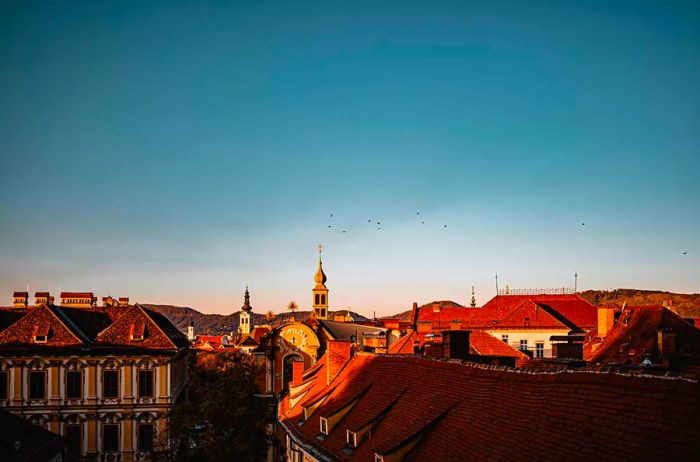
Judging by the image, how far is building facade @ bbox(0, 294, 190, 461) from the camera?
40188 mm

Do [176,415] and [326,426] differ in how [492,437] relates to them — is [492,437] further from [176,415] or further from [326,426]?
[176,415]

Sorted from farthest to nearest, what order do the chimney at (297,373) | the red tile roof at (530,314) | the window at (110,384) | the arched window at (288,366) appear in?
the red tile roof at (530,314), the arched window at (288,366), the window at (110,384), the chimney at (297,373)

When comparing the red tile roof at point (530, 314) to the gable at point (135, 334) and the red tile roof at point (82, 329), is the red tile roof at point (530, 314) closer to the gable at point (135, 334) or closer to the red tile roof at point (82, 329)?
the gable at point (135, 334)

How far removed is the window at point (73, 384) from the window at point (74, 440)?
6.18ft

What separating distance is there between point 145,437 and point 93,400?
4.02 meters

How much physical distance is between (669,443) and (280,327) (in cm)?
4568

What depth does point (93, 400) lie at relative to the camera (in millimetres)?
40844

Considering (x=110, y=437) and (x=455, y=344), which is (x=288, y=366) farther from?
(x=455, y=344)

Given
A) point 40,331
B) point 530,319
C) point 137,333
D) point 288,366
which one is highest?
point 40,331

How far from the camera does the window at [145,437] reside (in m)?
40.8

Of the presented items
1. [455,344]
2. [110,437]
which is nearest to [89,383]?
[110,437]

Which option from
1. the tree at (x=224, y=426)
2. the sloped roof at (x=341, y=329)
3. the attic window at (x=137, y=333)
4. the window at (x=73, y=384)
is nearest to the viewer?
the tree at (x=224, y=426)

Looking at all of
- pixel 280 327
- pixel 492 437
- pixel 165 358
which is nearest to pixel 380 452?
pixel 492 437

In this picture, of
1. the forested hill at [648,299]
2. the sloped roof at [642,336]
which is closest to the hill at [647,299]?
the forested hill at [648,299]
